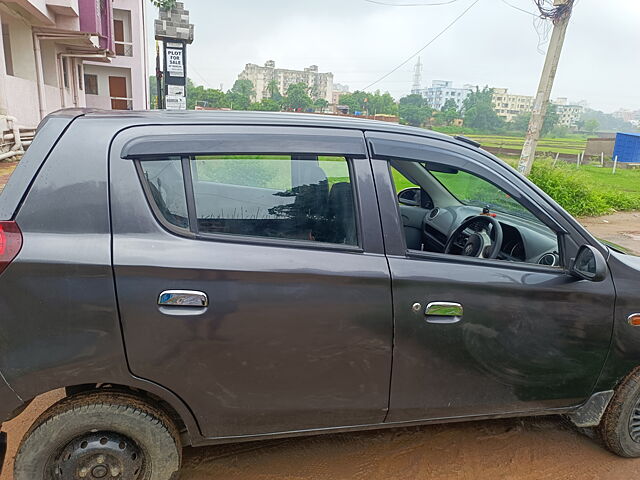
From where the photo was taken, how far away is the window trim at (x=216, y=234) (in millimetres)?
1975

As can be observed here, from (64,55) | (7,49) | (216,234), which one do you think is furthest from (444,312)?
(64,55)

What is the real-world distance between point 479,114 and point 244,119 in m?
48.4

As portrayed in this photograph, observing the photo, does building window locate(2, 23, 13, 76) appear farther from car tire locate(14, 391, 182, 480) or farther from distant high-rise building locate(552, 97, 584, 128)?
distant high-rise building locate(552, 97, 584, 128)

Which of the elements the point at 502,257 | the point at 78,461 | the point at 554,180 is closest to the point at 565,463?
the point at 502,257

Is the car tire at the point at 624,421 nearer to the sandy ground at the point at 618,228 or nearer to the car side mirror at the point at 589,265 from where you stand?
the car side mirror at the point at 589,265

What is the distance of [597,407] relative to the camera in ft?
8.58

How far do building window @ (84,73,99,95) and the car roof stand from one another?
3101 cm

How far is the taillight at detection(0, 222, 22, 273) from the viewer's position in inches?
70.3

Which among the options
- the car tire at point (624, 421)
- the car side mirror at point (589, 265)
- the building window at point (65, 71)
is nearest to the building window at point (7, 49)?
the building window at point (65, 71)

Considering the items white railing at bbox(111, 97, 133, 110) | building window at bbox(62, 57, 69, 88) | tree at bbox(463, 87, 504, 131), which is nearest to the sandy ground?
building window at bbox(62, 57, 69, 88)

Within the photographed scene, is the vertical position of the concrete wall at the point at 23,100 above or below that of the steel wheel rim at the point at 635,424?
above

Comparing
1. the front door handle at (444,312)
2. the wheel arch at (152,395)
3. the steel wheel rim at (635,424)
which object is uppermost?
the front door handle at (444,312)

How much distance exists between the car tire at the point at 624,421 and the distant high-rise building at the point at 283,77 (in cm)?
8480

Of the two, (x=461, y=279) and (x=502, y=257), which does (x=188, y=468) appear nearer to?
(x=461, y=279)
